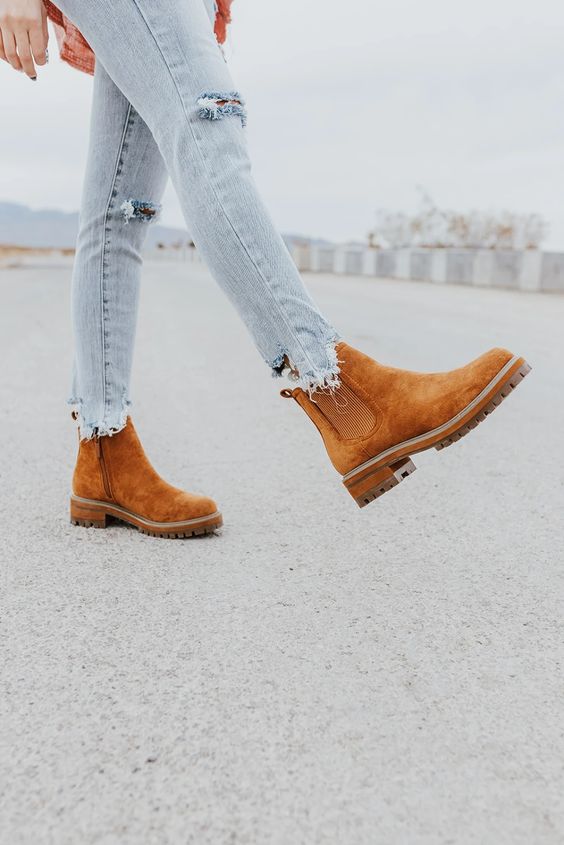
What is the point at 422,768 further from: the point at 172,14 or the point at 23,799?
the point at 172,14

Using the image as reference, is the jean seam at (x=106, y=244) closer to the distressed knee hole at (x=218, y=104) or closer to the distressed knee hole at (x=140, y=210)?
the distressed knee hole at (x=140, y=210)

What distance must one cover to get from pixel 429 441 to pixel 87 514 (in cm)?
83

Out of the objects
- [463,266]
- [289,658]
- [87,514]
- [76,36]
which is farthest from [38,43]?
[463,266]

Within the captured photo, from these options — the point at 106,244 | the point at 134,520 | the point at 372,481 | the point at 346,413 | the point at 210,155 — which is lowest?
the point at 134,520

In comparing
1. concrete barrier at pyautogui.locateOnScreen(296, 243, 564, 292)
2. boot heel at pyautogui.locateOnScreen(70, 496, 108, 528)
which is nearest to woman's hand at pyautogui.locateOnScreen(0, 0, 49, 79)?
boot heel at pyautogui.locateOnScreen(70, 496, 108, 528)

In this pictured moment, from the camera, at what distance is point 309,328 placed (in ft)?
5.36

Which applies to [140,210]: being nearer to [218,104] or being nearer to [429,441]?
[218,104]

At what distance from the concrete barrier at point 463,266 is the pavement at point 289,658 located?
10.6 m

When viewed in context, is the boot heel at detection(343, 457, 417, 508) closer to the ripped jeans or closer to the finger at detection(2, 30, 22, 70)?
the ripped jeans

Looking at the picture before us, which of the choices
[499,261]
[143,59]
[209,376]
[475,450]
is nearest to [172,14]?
[143,59]

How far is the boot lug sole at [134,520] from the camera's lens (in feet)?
6.35

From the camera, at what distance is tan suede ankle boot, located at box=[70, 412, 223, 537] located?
1953mm

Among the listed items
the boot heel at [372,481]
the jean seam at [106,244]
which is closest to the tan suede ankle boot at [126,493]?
the jean seam at [106,244]

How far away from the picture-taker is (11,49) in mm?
1606
